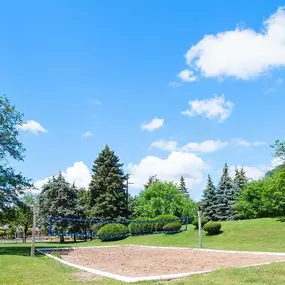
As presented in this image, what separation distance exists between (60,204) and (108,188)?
17.3 ft

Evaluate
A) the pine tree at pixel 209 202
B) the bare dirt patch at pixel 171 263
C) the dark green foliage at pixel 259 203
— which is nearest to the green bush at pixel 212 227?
the dark green foliage at pixel 259 203

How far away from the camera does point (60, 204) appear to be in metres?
38.1

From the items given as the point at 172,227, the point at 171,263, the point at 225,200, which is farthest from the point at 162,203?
the point at 171,263

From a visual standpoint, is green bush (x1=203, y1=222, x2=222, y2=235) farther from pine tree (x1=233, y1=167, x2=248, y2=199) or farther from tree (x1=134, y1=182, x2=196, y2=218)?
pine tree (x1=233, y1=167, x2=248, y2=199)

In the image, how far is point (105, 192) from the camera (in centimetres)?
3875

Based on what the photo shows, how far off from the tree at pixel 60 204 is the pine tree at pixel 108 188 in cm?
205

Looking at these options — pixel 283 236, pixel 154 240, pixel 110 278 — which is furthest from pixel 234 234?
pixel 110 278

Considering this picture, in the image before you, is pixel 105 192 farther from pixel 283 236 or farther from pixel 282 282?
pixel 282 282

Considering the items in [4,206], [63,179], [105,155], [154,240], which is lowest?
[154,240]

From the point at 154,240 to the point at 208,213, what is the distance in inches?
791

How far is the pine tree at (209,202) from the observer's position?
151 ft

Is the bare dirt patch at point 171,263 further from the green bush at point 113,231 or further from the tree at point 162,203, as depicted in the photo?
the tree at point 162,203

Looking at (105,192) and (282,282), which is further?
(105,192)

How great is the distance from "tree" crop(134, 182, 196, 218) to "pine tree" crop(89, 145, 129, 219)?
3997 millimetres
